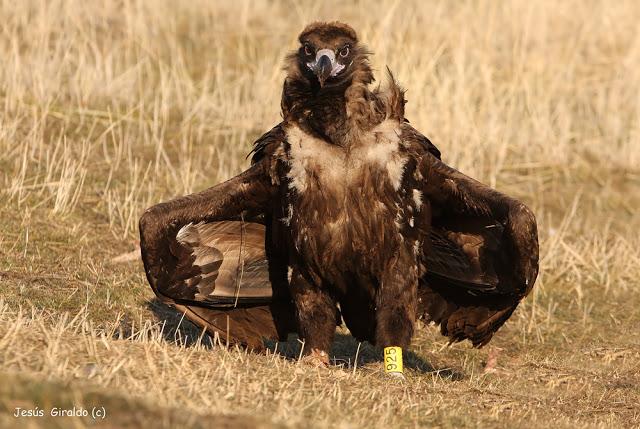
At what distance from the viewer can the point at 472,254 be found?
8859mm

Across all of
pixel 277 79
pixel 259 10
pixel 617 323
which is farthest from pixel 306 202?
pixel 259 10

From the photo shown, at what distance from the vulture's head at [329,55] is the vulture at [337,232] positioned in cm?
1

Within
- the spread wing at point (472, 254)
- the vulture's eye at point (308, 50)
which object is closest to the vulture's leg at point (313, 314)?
the spread wing at point (472, 254)

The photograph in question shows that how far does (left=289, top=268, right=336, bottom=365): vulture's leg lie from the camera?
8344 mm

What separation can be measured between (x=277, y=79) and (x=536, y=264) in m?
7.01

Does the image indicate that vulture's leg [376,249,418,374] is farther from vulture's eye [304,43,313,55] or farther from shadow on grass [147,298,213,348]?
shadow on grass [147,298,213,348]

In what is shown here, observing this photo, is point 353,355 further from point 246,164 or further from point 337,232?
point 246,164

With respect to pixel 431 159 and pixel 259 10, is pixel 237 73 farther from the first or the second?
pixel 431 159

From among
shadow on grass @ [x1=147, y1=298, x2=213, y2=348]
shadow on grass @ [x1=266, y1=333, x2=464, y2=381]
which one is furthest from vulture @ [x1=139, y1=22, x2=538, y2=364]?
shadow on grass @ [x1=147, y1=298, x2=213, y2=348]

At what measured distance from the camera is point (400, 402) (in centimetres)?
673

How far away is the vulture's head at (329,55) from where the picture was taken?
8.19 meters

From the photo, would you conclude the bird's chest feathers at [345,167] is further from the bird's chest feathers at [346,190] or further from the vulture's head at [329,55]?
the vulture's head at [329,55]

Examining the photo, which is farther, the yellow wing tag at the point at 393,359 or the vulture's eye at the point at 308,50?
the vulture's eye at the point at 308,50

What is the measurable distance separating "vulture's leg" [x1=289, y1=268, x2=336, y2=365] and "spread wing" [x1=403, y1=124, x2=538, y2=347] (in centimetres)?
93
